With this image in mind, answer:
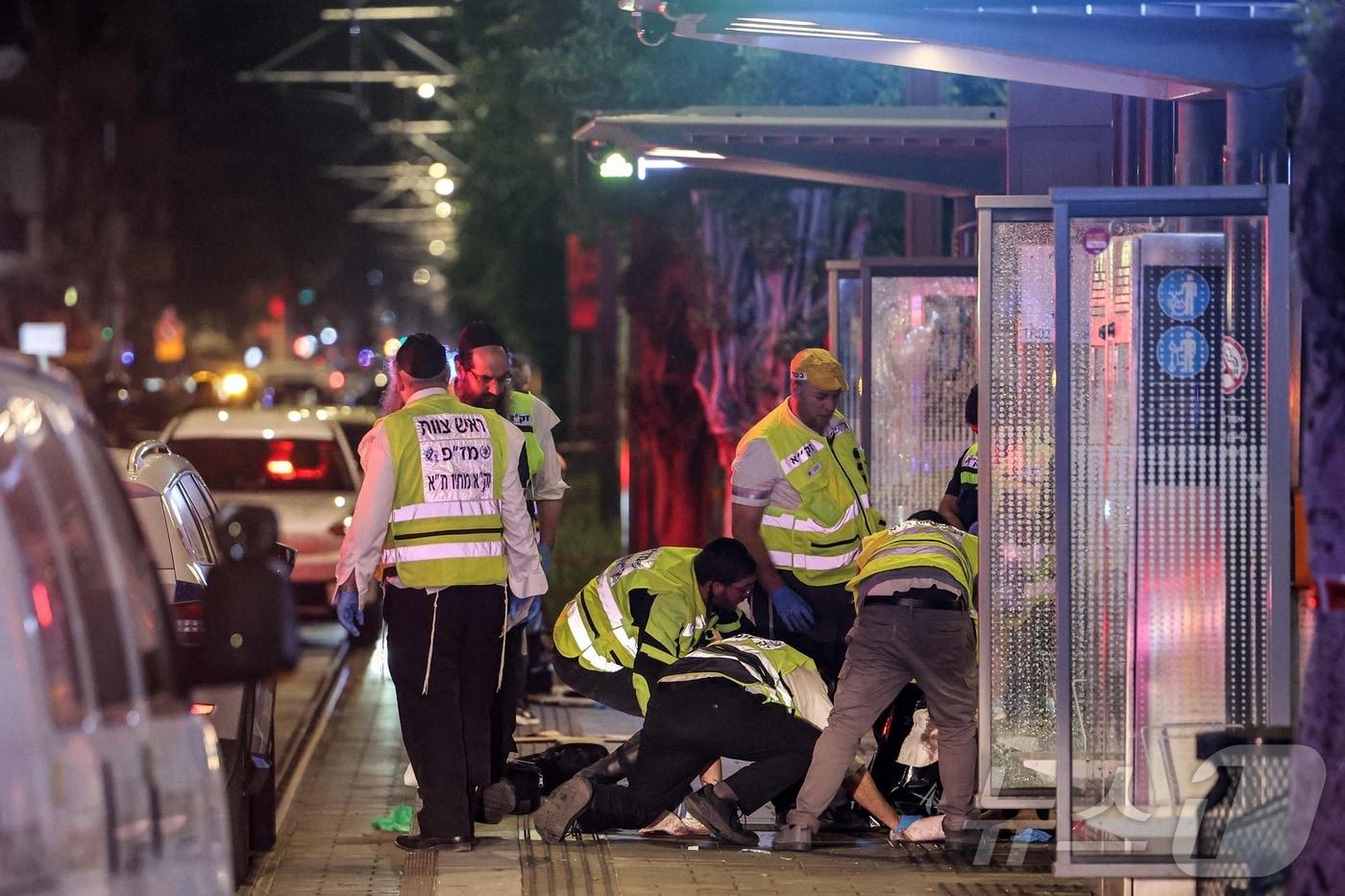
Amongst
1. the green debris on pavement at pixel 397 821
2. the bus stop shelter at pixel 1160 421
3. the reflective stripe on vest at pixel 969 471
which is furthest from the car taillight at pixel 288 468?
the bus stop shelter at pixel 1160 421

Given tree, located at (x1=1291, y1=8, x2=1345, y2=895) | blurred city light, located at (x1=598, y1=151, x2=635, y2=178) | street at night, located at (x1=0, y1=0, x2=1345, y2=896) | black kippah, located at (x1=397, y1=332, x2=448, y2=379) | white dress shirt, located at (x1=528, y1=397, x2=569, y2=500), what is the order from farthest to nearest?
1. blurred city light, located at (x1=598, y1=151, x2=635, y2=178)
2. white dress shirt, located at (x1=528, y1=397, x2=569, y2=500)
3. black kippah, located at (x1=397, y1=332, x2=448, y2=379)
4. tree, located at (x1=1291, y1=8, x2=1345, y2=895)
5. street at night, located at (x1=0, y1=0, x2=1345, y2=896)

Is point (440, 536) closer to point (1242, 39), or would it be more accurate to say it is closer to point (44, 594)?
point (1242, 39)

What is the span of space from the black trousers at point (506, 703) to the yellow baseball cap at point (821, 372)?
68.3 inches

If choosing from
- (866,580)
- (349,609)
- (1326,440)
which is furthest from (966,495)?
(1326,440)

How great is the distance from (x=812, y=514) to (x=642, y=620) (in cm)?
128

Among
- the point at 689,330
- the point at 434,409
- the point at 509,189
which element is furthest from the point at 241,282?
the point at 434,409

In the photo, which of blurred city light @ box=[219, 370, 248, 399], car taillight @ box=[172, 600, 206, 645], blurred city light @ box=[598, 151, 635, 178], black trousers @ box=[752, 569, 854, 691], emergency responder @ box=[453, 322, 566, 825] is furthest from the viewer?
blurred city light @ box=[219, 370, 248, 399]

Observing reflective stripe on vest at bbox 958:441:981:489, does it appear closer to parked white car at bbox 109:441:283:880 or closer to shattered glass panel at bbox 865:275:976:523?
shattered glass panel at bbox 865:275:976:523

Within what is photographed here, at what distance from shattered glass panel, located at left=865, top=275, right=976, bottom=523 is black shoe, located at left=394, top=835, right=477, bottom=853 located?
15.1ft

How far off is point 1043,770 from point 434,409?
2.76 m

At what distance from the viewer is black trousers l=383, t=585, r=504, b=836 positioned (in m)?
8.35

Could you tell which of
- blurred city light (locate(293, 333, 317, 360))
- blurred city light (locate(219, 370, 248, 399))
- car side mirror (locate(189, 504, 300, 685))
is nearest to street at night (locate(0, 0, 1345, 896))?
car side mirror (locate(189, 504, 300, 685))

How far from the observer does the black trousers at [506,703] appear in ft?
29.7

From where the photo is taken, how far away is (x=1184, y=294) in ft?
22.9
